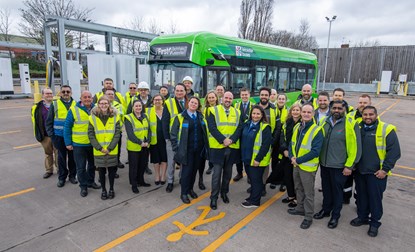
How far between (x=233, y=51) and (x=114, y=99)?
481 centimetres

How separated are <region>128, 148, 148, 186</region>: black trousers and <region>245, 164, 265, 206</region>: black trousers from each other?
6.46 ft

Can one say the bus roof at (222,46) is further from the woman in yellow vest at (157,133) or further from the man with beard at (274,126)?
the man with beard at (274,126)

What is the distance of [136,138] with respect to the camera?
4848 millimetres

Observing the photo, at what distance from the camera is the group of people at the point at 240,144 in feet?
12.2

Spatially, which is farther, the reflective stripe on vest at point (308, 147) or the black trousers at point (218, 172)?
the black trousers at point (218, 172)

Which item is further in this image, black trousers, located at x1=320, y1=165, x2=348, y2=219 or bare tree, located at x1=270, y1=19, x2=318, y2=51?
bare tree, located at x1=270, y1=19, x2=318, y2=51

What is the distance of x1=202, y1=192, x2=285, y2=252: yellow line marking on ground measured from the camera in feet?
11.4

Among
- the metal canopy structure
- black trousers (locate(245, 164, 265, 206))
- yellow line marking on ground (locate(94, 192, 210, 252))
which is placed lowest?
yellow line marking on ground (locate(94, 192, 210, 252))

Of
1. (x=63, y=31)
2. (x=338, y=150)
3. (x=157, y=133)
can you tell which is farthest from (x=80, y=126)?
(x=63, y=31)

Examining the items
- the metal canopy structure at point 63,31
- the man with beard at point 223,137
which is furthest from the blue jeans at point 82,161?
the metal canopy structure at point 63,31

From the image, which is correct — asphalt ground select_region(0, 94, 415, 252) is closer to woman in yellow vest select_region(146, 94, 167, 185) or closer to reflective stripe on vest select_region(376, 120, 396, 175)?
woman in yellow vest select_region(146, 94, 167, 185)

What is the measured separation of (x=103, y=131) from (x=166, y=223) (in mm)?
1833

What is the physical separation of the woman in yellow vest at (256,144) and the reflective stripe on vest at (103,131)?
2.19 metres

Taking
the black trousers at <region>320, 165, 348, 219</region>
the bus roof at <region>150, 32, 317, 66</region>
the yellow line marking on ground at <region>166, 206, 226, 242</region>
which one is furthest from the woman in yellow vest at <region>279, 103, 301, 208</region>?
the bus roof at <region>150, 32, 317, 66</region>
